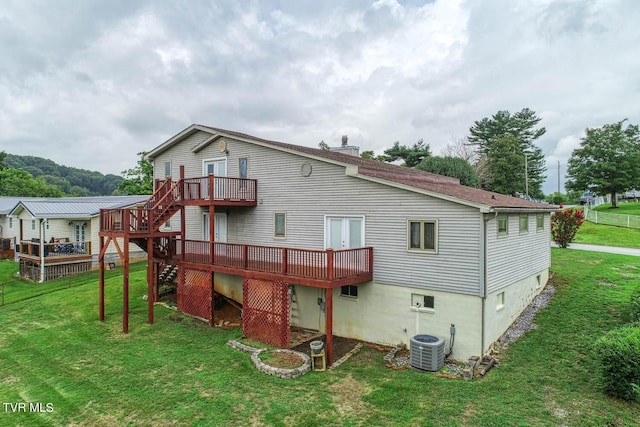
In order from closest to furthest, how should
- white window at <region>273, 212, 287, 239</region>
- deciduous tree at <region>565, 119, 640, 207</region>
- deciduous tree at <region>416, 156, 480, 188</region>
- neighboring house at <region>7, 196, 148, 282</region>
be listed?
1. white window at <region>273, 212, 287, 239</region>
2. neighboring house at <region>7, 196, 148, 282</region>
3. deciduous tree at <region>416, 156, 480, 188</region>
4. deciduous tree at <region>565, 119, 640, 207</region>

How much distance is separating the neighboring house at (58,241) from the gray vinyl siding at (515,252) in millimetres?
24119

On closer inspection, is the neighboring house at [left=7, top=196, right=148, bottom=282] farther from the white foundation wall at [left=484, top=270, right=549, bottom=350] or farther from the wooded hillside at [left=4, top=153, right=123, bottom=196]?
the wooded hillside at [left=4, top=153, right=123, bottom=196]

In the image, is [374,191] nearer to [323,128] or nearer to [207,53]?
[207,53]

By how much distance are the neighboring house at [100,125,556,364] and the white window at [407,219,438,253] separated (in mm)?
31

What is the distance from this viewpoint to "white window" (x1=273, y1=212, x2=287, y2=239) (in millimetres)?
14985

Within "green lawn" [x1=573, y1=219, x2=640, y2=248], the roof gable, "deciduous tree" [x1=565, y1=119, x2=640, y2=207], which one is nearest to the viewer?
the roof gable

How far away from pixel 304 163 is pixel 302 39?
13.8m

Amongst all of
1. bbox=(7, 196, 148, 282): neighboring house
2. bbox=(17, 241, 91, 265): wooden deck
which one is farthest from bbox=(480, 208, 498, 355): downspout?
bbox=(17, 241, 91, 265): wooden deck

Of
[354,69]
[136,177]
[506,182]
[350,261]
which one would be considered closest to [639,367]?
[350,261]

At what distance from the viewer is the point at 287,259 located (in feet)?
43.4

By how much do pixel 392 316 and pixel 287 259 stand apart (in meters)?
4.07

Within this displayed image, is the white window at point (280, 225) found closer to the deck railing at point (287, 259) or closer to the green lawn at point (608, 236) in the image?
the deck railing at point (287, 259)

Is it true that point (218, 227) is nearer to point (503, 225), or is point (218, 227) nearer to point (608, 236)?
point (503, 225)

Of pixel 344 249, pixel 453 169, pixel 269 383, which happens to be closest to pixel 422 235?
pixel 344 249
